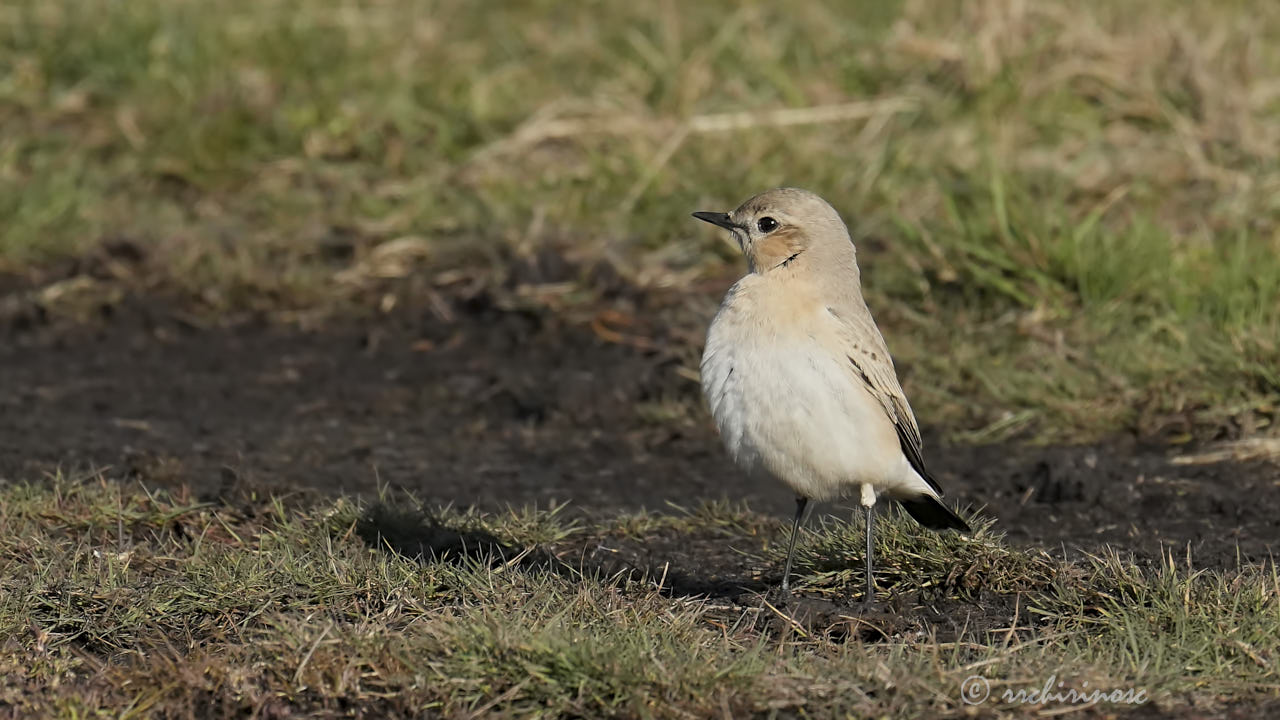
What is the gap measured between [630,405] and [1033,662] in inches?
145

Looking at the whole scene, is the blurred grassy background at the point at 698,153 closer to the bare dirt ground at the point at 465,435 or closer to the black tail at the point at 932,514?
the bare dirt ground at the point at 465,435

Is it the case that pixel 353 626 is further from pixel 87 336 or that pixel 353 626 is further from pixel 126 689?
pixel 87 336

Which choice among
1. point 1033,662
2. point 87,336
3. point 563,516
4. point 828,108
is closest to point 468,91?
point 828,108

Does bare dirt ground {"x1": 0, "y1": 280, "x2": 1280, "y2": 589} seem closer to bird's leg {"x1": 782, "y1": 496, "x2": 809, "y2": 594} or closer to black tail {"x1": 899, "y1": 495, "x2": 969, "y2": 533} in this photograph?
bird's leg {"x1": 782, "y1": 496, "x2": 809, "y2": 594}

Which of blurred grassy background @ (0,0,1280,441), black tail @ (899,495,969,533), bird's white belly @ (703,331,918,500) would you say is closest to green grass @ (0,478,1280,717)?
black tail @ (899,495,969,533)

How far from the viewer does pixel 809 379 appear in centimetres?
492

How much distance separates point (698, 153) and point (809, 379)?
187 inches

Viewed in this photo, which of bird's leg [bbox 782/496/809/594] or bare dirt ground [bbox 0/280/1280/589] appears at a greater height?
bird's leg [bbox 782/496/809/594]

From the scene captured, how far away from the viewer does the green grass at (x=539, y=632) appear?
415 cm

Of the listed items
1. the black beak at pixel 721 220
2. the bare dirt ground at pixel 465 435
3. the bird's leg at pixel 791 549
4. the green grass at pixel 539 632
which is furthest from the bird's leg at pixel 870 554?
the black beak at pixel 721 220

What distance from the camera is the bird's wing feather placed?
510 cm

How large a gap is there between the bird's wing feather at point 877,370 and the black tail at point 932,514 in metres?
0.05

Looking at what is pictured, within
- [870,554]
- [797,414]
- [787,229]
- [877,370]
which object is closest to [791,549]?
[870,554]

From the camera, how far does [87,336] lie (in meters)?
8.64
